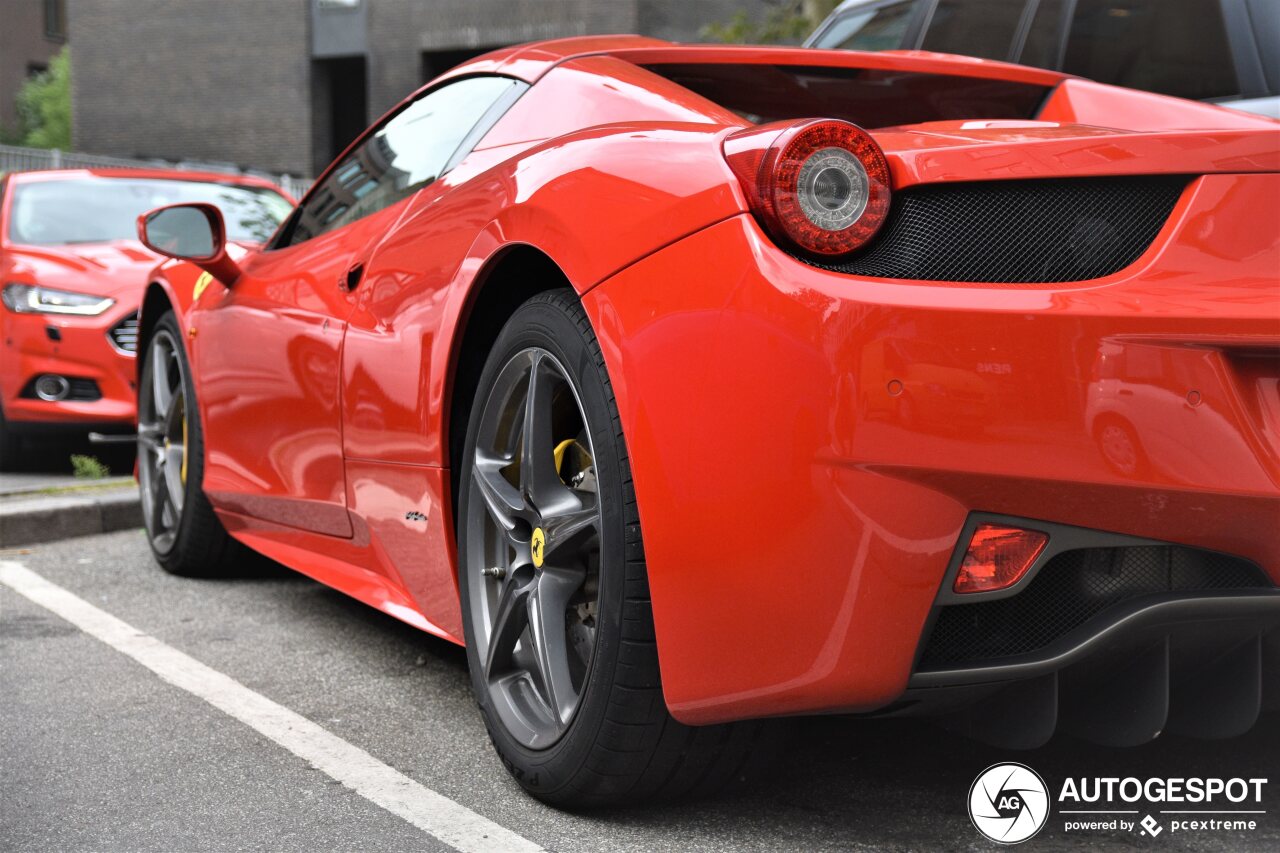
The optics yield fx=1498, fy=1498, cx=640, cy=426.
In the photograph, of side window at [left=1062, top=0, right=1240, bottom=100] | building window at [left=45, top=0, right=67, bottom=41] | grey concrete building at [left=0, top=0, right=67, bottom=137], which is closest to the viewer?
side window at [left=1062, top=0, right=1240, bottom=100]

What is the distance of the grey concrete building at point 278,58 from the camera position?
27.8 m

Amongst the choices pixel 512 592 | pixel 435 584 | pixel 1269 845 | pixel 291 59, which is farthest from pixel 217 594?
pixel 291 59

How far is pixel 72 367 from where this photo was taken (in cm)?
760

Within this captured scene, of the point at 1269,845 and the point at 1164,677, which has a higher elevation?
the point at 1164,677

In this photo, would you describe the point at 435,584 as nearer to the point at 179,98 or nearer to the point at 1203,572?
the point at 1203,572

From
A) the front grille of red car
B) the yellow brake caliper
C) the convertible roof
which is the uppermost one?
the convertible roof

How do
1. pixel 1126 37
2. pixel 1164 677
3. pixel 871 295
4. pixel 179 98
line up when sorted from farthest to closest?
pixel 179 98 < pixel 1126 37 < pixel 1164 677 < pixel 871 295

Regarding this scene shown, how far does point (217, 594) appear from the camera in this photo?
4754mm

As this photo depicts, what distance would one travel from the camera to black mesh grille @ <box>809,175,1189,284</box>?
2.08 meters

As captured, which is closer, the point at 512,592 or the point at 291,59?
the point at 512,592

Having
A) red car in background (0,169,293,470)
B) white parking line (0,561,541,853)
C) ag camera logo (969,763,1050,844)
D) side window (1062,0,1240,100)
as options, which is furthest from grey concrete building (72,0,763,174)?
ag camera logo (969,763,1050,844)

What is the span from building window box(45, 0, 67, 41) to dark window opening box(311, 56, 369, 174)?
22.4 m

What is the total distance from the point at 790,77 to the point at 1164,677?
1489 millimetres

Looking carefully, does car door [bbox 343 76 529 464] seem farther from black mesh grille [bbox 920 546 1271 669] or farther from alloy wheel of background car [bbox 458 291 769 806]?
black mesh grille [bbox 920 546 1271 669]
